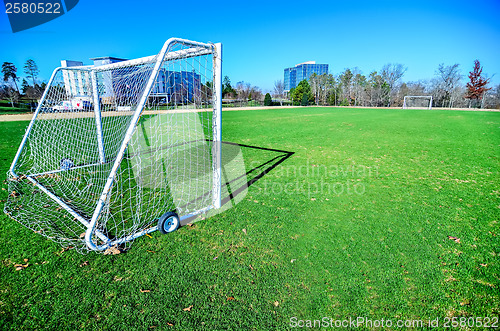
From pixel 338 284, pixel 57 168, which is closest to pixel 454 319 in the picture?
pixel 338 284

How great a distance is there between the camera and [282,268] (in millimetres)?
3084

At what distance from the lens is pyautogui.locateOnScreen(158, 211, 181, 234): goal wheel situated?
3.72 m

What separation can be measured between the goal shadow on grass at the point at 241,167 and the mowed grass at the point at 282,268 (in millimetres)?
316

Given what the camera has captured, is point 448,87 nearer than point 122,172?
No

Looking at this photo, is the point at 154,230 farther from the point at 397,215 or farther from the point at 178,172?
the point at 397,215

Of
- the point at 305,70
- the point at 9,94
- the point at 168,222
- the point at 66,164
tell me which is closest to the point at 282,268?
the point at 168,222

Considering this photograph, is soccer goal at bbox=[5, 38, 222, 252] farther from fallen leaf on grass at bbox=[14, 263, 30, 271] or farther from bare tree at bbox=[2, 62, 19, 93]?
bare tree at bbox=[2, 62, 19, 93]

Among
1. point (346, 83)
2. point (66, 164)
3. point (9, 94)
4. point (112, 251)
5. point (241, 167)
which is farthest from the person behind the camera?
point (346, 83)

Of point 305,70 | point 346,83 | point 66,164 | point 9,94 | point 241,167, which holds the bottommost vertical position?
point 241,167

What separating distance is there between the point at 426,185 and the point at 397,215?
82.3 inches

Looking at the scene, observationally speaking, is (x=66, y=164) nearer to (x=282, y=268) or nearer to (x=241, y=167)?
(x=241, y=167)

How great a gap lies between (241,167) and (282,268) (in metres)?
4.41

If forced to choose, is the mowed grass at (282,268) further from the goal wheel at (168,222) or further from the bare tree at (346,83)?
the bare tree at (346,83)

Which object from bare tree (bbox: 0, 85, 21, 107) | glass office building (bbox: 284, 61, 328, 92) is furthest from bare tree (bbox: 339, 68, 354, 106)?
glass office building (bbox: 284, 61, 328, 92)
